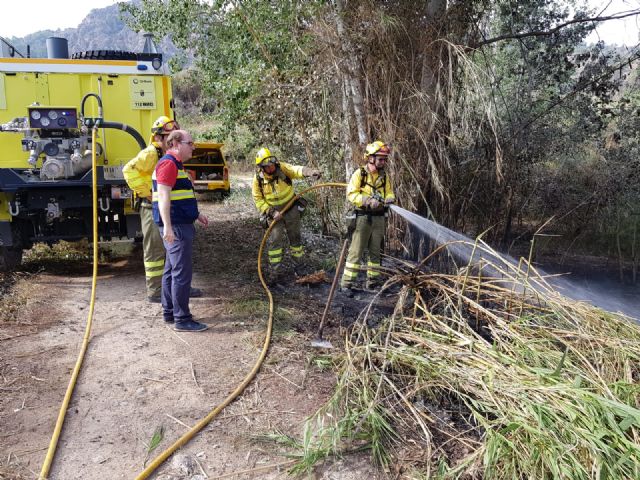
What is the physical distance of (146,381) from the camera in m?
3.80

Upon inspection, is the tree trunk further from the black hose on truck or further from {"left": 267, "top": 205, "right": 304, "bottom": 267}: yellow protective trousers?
the black hose on truck

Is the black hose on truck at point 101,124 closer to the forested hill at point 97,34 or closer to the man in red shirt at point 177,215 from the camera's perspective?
the man in red shirt at point 177,215

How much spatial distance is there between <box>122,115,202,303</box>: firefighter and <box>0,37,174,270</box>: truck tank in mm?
895

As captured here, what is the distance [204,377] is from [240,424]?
0.67 metres

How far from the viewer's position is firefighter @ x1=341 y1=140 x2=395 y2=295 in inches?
243

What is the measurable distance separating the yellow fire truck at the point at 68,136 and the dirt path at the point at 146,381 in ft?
2.49

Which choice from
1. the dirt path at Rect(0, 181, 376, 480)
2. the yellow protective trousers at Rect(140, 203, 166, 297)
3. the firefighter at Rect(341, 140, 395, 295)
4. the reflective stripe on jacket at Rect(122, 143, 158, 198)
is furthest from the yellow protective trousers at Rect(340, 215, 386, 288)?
the reflective stripe on jacket at Rect(122, 143, 158, 198)

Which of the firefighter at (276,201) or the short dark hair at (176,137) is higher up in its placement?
the short dark hair at (176,137)

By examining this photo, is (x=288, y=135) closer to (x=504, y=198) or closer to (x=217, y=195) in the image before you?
(x=504, y=198)

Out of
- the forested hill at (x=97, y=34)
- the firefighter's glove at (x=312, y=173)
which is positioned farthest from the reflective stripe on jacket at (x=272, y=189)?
the forested hill at (x=97, y=34)

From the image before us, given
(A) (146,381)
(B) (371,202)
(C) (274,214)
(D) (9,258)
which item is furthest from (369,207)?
(D) (9,258)

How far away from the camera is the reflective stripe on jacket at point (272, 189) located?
6.46 metres

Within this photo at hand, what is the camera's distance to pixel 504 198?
27.5ft

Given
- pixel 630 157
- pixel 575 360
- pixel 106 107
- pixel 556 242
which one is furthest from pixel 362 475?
pixel 630 157
